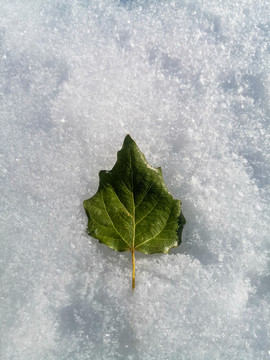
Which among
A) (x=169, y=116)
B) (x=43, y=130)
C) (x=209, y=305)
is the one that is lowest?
(x=209, y=305)

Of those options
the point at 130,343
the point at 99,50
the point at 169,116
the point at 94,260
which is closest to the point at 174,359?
the point at 130,343

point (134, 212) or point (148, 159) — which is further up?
point (148, 159)

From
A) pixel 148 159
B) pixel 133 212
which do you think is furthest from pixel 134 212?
pixel 148 159

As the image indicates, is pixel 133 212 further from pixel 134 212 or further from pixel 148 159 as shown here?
pixel 148 159

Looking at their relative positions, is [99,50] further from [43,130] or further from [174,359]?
[174,359]
